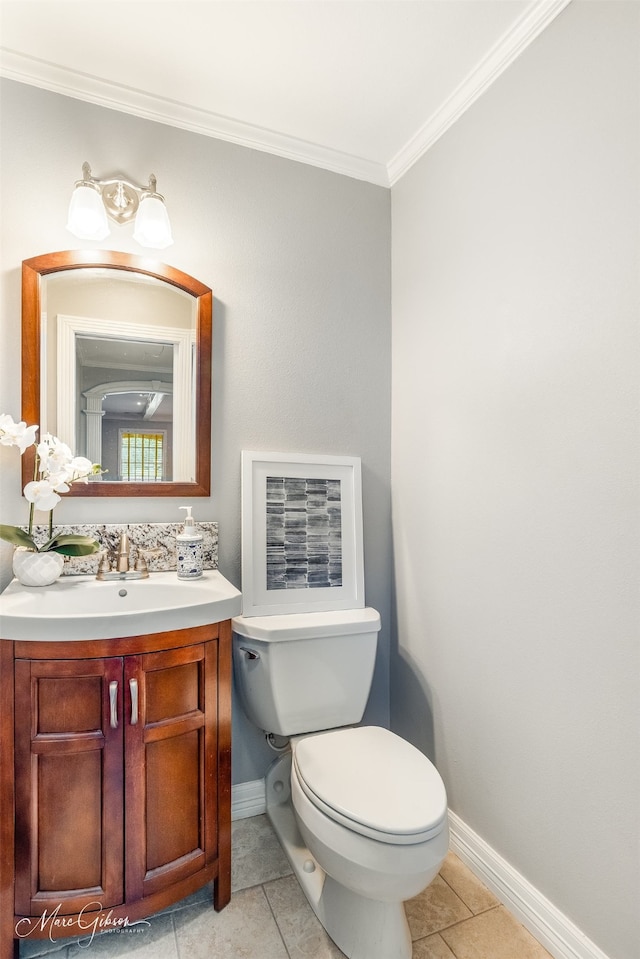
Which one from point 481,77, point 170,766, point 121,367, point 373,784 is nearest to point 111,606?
point 170,766

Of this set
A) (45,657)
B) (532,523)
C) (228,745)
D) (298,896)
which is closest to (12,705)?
(45,657)

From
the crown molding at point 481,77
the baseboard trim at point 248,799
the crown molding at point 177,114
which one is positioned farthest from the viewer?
the baseboard trim at point 248,799

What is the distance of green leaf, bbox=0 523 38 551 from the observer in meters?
1.43

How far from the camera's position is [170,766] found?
1.32m

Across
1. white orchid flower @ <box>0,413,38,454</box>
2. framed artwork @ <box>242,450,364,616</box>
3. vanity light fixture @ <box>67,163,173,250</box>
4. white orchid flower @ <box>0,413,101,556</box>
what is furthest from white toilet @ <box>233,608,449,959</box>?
vanity light fixture @ <box>67,163,173,250</box>

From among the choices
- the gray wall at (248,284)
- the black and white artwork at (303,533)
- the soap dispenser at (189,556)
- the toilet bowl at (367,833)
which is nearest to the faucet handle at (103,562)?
the gray wall at (248,284)

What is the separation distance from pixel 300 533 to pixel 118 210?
4.12 ft

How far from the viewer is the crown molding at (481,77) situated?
1.37 m

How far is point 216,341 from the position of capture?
1.85 m

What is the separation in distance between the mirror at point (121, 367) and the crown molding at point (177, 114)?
521mm

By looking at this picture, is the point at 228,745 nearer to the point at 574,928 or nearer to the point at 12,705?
the point at 12,705

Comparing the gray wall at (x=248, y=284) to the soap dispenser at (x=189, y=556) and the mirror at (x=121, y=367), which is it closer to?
the mirror at (x=121, y=367)

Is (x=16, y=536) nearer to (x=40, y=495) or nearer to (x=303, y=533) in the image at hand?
(x=40, y=495)

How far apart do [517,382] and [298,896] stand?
5.27 feet
